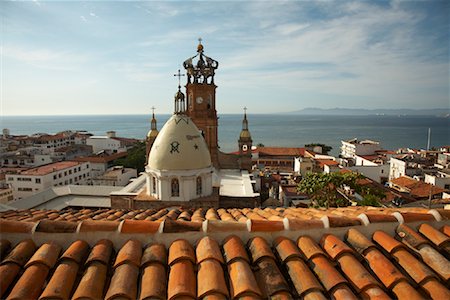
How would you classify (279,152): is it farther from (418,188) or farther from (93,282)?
(93,282)

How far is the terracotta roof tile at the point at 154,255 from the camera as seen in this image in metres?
3.32

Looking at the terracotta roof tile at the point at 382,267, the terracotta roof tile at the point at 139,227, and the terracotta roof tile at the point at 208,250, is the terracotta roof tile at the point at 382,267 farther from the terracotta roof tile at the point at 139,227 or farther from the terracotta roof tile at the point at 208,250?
the terracotta roof tile at the point at 139,227

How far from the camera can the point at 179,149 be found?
18.0 meters

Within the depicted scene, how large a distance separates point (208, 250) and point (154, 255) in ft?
2.02

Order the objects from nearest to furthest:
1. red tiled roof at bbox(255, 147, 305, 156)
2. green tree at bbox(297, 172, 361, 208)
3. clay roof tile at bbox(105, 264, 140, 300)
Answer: clay roof tile at bbox(105, 264, 140, 300)
green tree at bbox(297, 172, 361, 208)
red tiled roof at bbox(255, 147, 305, 156)

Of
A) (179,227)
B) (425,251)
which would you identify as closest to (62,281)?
(179,227)

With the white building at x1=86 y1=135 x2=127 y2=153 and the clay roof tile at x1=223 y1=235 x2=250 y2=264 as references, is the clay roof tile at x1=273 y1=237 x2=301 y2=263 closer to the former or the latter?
the clay roof tile at x1=223 y1=235 x2=250 y2=264

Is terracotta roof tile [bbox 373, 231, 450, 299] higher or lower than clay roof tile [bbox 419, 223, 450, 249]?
lower

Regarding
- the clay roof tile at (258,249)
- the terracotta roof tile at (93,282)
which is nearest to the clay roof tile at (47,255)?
the terracotta roof tile at (93,282)

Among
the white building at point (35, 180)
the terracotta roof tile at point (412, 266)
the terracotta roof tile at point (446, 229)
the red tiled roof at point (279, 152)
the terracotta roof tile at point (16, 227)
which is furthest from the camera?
the red tiled roof at point (279, 152)

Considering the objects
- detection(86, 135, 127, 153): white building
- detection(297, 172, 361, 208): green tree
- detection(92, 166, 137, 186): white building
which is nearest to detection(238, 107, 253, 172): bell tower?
detection(297, 172, 361, 208): green tree

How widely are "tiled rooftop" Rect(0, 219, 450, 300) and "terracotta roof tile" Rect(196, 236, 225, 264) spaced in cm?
1

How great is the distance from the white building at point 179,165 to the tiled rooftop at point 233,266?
45.9ft

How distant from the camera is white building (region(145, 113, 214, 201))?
17.8 metres
